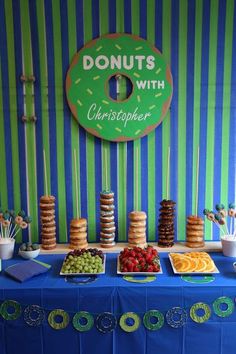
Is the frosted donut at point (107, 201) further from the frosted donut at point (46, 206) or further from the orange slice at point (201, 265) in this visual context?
the orange slice at point (201, 265)

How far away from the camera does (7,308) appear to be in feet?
6.61

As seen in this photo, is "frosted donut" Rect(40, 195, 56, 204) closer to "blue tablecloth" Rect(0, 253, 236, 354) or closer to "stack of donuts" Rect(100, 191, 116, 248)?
"stack of donuts" Rect(100, 191, 116, 248)

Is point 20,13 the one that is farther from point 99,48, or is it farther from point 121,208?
point 121,208

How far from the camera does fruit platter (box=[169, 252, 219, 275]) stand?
2.15 m

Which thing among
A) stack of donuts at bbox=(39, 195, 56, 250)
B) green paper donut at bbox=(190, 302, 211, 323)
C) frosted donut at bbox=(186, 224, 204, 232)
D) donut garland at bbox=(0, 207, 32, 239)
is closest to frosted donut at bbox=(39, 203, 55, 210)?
stack of donuts at bbox=(39, 195, 56, 250)

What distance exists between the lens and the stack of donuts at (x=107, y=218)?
2.52m

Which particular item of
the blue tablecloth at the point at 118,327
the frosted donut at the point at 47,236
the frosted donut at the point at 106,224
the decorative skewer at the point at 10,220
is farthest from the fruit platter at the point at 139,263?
the decorative skewer at the point at 10,220

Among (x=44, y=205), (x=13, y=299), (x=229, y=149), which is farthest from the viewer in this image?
(x=229, y=149)

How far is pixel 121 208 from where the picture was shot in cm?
271

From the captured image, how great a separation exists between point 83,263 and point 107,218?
447 mm

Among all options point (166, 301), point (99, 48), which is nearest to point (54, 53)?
point (99, 48)

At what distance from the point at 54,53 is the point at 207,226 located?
170 cm

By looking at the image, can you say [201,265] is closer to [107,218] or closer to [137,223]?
[137,223]

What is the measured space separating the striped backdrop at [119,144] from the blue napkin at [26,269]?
0.51 meters
